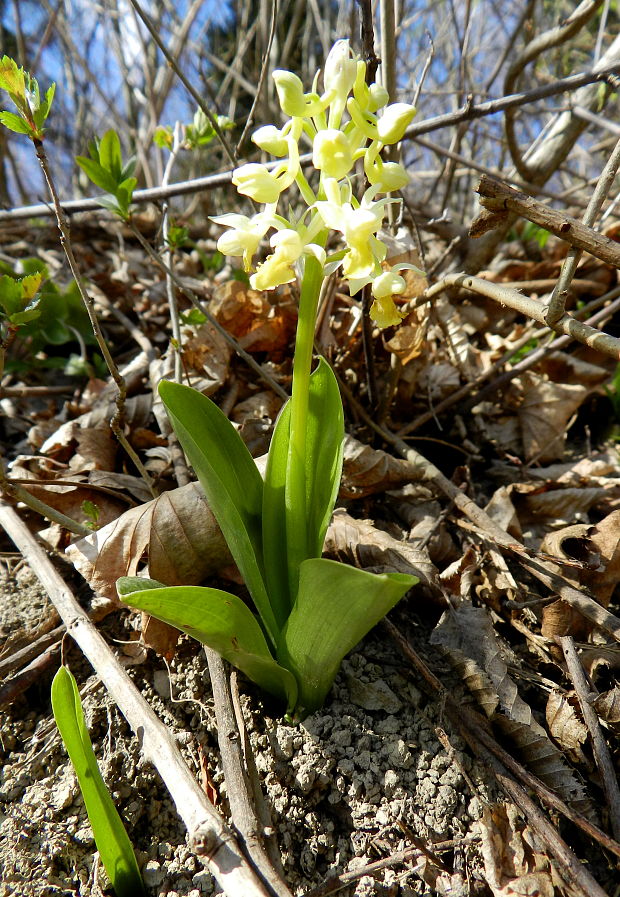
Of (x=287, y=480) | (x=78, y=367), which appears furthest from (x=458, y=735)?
(x=78, y=367)

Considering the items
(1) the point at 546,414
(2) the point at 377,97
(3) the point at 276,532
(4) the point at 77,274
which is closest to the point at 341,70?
(2) the point at 377,97

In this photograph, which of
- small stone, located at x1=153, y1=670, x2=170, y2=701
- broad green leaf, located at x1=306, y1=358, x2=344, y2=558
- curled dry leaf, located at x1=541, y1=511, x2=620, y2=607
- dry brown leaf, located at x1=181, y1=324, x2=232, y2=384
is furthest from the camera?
dry brown leaf, located at x1=181, y1=324, x2=232, y2=384

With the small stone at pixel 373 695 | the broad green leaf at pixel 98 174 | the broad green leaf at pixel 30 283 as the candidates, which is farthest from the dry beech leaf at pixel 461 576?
the broad green leaf at pixel 98 174

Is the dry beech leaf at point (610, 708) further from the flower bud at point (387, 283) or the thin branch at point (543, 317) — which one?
the flower bud at point (387, 283)

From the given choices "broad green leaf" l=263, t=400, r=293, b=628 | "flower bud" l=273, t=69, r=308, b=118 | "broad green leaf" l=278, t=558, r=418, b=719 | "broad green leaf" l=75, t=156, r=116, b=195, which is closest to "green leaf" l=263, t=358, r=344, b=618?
"broad green leaf" l=263, t=400, r=293, b=628

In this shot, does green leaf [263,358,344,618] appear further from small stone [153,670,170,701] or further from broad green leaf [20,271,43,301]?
broad green leaf [20,271,43,301]

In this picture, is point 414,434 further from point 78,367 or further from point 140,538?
point 78,367
